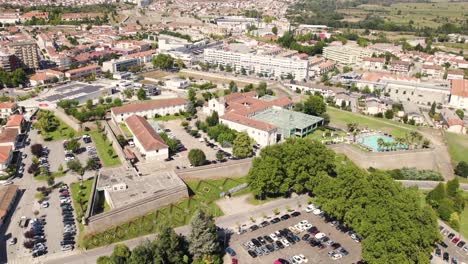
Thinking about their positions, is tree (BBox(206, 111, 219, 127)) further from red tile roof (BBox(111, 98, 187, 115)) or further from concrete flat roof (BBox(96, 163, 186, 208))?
concrete flat roof (BBox(96, 163, 186, 208))

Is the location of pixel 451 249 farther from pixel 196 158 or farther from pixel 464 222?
pixel 196 158

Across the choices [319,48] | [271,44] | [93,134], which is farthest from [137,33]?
[93,134]

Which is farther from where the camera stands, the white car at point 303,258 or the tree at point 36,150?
the tree at point 36,150

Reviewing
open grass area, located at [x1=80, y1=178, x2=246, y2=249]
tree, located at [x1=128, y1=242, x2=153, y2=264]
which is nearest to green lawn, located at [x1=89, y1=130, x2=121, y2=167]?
open grass area, located at [x1=80, y1=178, x2=246, y2=249]

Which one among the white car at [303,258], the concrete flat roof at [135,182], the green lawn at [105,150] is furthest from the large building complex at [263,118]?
the white car at [303,258]

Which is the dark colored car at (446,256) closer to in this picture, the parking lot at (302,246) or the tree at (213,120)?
the parking lot at (302,246)

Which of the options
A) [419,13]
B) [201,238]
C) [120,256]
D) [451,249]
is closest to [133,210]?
[120,256]

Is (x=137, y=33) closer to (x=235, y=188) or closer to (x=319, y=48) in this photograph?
(x=319, y=48)
